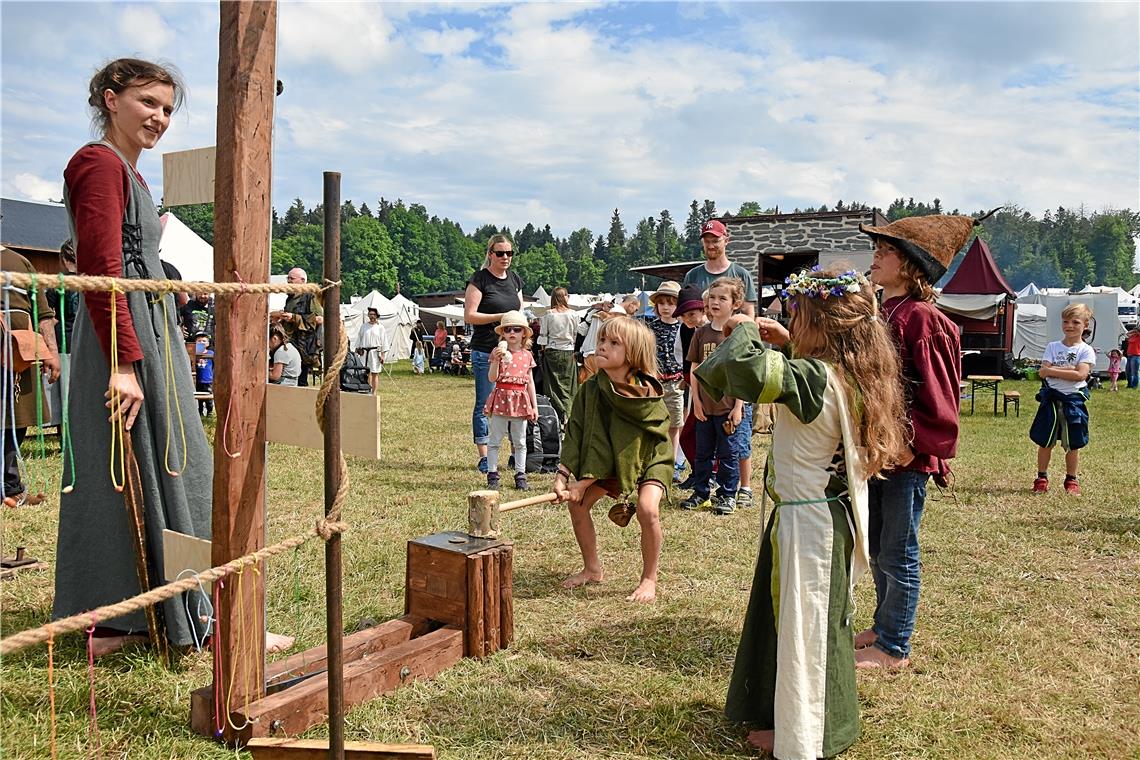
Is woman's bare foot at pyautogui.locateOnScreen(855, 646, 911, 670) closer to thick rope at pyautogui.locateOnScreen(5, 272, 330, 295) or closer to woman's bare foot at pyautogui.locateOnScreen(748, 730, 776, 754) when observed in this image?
woman's bare foot at pyautogui.locateOnScreen(748, 730, 776, 754)

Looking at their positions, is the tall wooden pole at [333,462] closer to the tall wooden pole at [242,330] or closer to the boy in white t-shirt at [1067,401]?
the tall wooden pole at [242,330]

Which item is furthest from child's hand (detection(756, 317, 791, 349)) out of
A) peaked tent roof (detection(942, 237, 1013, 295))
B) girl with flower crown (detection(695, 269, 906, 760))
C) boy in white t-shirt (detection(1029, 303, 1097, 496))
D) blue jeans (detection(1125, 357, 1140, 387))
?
blue jeans (detection(1125, 357, 1140, 387))

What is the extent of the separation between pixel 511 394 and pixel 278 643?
3373 millimetres

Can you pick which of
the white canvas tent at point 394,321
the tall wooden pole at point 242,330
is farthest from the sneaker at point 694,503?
the white canvas tent at point 394,321

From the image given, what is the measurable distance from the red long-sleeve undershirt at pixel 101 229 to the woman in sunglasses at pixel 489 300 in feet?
12.3

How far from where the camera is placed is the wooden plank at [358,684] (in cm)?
254

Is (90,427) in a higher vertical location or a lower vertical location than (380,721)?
higher

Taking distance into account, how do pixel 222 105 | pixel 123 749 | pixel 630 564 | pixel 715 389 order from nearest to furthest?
pixel 222 105 < pixel 123 749 < pixel 715 389 < pixel 630 564

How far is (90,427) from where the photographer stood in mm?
2914

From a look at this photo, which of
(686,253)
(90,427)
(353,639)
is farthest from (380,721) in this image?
(686,253)

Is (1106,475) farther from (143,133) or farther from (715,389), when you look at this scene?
(143,133)

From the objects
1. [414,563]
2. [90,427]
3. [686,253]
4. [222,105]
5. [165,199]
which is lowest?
[414,563]

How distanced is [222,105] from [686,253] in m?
127

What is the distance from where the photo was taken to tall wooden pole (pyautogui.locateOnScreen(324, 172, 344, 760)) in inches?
84.5
